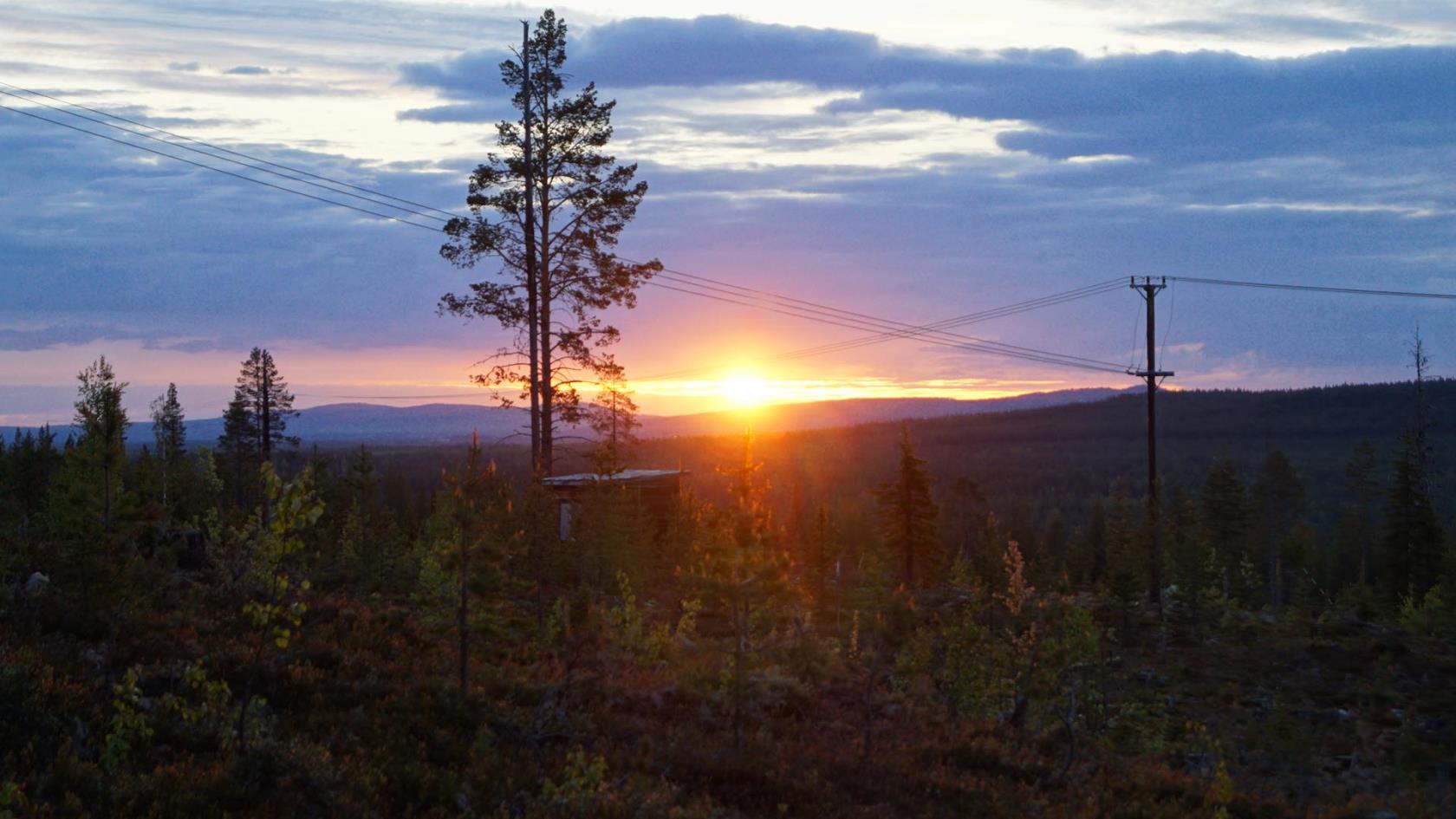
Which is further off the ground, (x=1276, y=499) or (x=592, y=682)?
(x=592, y=682)

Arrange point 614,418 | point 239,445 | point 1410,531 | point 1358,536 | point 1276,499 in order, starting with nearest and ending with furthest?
point 614,418, point 1410,531, point 239,445, point 1358,536, point 1276,499

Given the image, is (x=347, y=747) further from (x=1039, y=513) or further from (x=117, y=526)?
(x=1039, y=513)

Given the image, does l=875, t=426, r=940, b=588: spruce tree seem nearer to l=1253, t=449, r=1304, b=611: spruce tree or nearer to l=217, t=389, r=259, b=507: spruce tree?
l=217, t=389, r=259, b=507: spruce tree

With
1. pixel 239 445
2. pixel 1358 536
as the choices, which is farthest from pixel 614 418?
pixel 1358 536

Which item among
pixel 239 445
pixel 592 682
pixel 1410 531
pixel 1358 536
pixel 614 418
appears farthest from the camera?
pixel 1358 536

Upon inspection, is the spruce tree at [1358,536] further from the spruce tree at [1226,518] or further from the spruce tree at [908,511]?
the spruce tree at [908,511]

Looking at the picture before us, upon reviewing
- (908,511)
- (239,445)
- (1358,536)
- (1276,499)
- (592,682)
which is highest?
(239,445)

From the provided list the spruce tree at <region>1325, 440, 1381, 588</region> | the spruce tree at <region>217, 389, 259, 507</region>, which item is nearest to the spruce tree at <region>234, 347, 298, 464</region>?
the spruce tree at <region>217, 389, 259, 507</region>

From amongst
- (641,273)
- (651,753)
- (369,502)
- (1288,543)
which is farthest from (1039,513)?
(651,753)

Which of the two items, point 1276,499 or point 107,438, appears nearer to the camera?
point 107,438

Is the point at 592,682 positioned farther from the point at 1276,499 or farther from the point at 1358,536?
the point at 1276,499

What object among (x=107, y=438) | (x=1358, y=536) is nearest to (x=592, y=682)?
(x=107, y=438)

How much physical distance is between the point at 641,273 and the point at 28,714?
20.5 meters

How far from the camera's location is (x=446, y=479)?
13.6 meters
